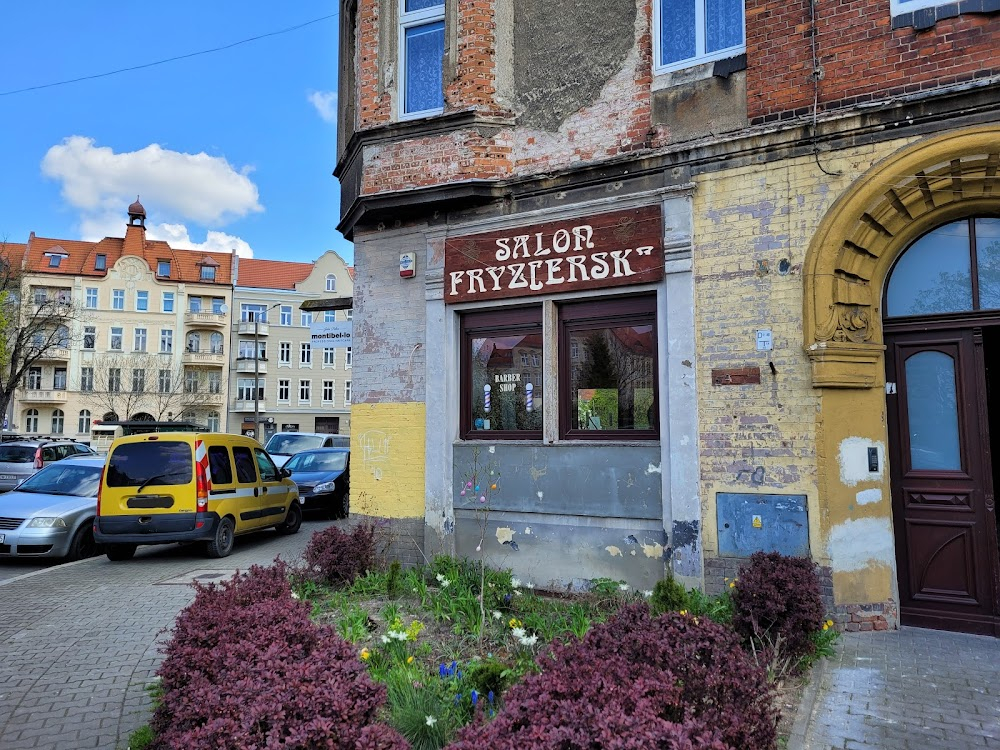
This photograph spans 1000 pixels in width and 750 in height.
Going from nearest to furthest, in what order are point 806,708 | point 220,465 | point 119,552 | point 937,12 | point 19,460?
point 806,708
point 937,12
point 119,552
point 220,465
point 19,460

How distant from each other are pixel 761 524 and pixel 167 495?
8151mm

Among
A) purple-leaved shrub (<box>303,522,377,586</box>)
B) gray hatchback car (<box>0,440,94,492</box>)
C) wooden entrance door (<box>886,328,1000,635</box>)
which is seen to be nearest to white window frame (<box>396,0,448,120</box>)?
purple-leaved shrub (<box>303,522,377,586</box>)

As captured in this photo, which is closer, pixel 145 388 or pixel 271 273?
pixel 145 388

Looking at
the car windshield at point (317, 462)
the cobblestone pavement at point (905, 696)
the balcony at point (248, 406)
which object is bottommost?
the cobblestone pavement at point (905, 696)

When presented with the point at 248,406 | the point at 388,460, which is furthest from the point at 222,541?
the point at 248,406

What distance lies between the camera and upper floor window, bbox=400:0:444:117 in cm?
873

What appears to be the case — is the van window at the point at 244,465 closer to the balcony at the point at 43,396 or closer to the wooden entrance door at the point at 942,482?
the wooden entrance door at the point at 942,482

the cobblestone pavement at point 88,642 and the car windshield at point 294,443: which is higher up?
the car windshield at point 294,443

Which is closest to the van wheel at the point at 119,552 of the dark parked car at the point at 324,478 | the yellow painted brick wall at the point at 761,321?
the dark parked car at the point at 324,478

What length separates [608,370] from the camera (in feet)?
24.9

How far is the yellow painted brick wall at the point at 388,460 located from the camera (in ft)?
27.5

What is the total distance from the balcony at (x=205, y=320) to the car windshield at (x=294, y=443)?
42611 millimetres

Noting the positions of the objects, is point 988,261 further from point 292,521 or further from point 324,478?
point 324,478

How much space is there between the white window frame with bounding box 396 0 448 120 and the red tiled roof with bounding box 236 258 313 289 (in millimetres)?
54233
